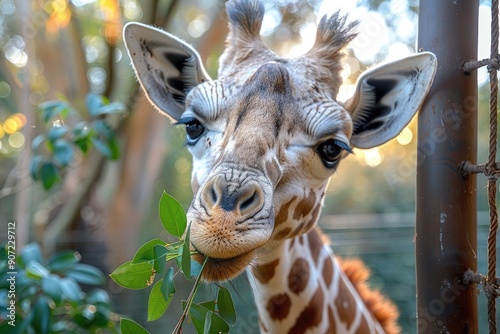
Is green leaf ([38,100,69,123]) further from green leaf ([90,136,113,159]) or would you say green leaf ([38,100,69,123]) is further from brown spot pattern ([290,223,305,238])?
brown spot pattern ([290,223,305,238])

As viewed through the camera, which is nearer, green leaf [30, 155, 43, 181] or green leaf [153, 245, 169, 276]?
green leaf [153, 245, 169, 276]

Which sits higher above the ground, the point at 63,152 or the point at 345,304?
the point at 63,152

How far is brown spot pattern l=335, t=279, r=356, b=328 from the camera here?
86.5 inches

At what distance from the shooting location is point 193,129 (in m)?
1.92

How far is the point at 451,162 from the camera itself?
1739mm

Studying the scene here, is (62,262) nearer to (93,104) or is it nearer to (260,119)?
(93,104)

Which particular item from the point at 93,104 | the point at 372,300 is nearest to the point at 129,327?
the point at 372,300

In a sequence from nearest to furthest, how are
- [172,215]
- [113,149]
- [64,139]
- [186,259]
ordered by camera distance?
1. [186,259]
2. [172,215]
3. [64,139]
4. [113,149]

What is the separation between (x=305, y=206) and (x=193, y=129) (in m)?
0.49

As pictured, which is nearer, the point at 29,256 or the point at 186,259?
the point at 186,259

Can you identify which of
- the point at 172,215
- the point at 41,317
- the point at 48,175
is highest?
the point at 48,175

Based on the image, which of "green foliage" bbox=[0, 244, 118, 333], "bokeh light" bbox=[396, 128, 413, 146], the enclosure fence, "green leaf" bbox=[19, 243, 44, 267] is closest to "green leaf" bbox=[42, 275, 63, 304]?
"green foliage" bbox=[0, 244, 118, 333]

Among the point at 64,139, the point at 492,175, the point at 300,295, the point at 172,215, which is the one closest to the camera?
the point at 172,215

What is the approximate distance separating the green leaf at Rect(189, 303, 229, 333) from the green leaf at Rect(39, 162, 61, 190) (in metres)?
1.57
